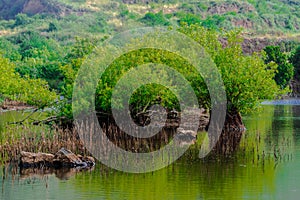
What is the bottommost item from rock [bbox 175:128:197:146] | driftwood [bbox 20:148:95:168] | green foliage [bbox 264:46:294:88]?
driftwood [bbox 20:148:95:168]

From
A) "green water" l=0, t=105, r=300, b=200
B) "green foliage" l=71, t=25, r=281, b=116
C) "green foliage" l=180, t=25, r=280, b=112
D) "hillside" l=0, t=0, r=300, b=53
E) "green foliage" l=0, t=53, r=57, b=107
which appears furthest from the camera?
"hillside" l=0, t=0, r=300, b=53

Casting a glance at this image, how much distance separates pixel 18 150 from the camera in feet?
107

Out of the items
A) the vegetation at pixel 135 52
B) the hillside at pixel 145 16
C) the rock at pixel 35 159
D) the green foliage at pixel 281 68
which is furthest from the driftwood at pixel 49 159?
the hillside at pixel 145 16

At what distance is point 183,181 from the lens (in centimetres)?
2906

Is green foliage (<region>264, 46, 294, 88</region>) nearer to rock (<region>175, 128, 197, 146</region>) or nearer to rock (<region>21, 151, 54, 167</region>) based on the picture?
rock (<region>175, 128, 197, 146</region>)

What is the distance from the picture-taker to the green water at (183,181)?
26703mm

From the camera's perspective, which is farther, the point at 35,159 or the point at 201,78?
the point at 201,78

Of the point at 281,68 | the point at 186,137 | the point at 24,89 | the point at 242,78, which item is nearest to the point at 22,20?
the point at 281,68

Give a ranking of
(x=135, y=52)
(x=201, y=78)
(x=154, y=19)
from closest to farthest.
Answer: (x=201, y=78), (x=135, y=52), (x=154, y=19)

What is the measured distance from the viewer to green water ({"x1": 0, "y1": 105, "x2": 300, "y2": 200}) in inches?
1051

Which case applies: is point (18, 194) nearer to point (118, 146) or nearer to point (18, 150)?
point (18, 150)

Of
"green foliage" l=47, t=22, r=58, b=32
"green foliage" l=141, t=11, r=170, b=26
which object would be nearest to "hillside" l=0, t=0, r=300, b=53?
"green foliage" l=141, t=11, r=170, b=26

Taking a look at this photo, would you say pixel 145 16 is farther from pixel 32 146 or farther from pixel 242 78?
pixel 32 146

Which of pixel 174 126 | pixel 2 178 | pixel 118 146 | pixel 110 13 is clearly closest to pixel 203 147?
pixel 118 146
